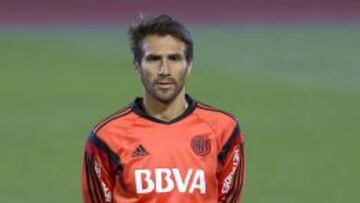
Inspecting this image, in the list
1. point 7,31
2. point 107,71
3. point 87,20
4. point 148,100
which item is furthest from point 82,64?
point 148,100

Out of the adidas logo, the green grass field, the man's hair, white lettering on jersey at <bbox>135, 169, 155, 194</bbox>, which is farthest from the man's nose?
the green grass field

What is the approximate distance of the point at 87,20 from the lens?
21.0m

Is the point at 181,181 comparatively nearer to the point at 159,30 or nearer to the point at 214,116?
the point at 214,116

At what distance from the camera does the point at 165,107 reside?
5.12 m

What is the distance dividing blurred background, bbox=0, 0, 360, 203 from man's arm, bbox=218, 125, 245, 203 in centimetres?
433

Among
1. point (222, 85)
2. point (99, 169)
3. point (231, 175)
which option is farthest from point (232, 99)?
point (99, 169)

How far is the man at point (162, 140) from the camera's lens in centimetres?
502

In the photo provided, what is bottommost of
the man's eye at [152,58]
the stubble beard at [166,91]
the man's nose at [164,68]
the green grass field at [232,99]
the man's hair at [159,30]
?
the green grass field at [232,99]

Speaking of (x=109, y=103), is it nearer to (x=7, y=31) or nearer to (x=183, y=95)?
(x=7, y=31)

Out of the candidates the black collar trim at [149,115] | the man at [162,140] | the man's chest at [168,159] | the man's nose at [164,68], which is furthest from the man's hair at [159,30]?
the man's chest at [168,159]

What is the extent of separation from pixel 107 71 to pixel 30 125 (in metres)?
3.32

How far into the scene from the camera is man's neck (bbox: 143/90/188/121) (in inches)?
201

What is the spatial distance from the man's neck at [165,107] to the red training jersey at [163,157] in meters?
0.02

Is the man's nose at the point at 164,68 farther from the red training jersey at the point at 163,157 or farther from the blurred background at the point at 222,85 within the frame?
the blurred background at the point at 222,85
